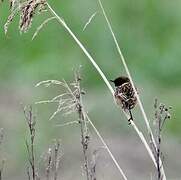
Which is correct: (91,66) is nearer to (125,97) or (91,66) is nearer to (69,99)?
(125,97)

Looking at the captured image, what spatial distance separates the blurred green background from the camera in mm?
11117

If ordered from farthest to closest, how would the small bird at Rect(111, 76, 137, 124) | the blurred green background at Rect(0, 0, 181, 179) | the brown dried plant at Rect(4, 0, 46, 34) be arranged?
the blurred green background at Rect(0, 0, 181, 179), the small bird at Rect(111, 76, 137, 124), the brown dried plant at Rect(4, 0, 46, 34)

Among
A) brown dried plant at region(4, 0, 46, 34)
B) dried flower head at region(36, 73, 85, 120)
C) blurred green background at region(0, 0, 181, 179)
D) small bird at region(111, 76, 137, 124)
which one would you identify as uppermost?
blurred green background at region(0, 0, 181, 179)

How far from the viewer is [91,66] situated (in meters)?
12.1

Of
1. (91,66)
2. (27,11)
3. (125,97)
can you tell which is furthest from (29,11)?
(91,66)

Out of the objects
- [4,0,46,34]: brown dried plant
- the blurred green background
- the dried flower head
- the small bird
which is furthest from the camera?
the blurred green background

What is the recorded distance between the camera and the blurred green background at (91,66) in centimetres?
1112

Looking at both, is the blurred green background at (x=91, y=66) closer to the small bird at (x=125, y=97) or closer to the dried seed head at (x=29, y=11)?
the small bird at (x=125, y=97)

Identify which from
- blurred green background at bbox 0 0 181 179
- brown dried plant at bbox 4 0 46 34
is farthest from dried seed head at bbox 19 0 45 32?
blurred green background at bbox 0 0 181 179

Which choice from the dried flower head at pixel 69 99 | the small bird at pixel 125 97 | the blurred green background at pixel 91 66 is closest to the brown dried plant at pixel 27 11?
the dried flower head at pixel 69 99

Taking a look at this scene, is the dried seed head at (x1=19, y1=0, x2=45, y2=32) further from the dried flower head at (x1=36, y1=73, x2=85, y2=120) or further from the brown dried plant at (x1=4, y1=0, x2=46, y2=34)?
the dried flower head at (x1=36, y1=73, x2=85, y2=120)

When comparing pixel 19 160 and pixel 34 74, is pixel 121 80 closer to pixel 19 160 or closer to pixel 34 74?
pixel 19 160

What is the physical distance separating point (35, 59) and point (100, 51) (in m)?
0.90

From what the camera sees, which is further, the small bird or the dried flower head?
the small bird
